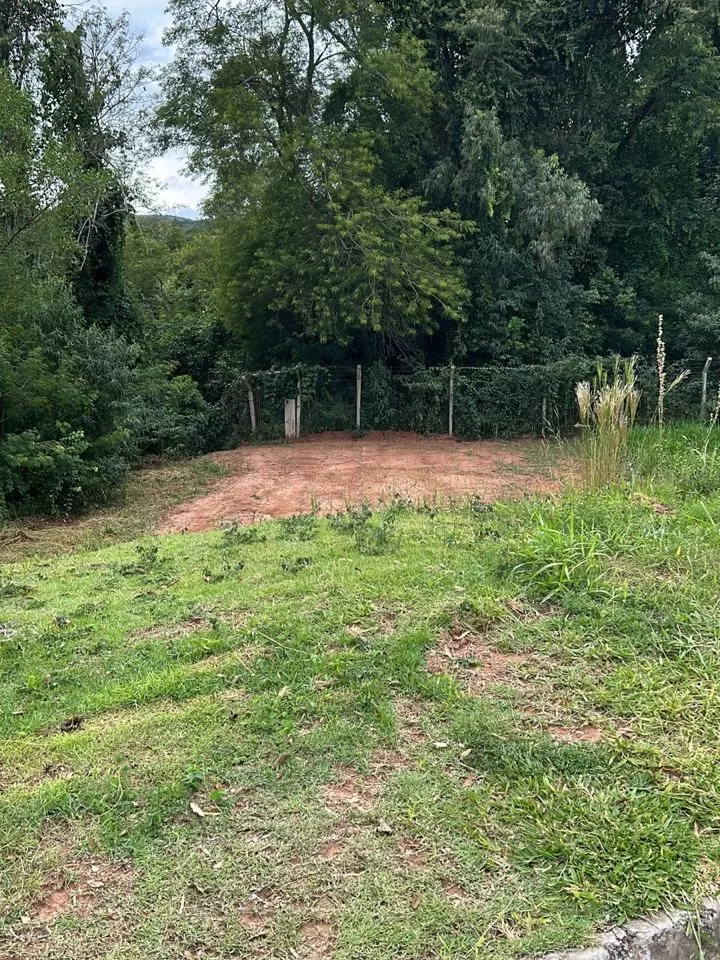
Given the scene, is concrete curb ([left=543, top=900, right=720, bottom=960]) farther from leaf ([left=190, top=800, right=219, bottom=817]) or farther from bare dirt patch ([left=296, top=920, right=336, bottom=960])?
leaf ([left=190, top=800, right=219, bottom=817])

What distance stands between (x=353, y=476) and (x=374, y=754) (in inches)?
239

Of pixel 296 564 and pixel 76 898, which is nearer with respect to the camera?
pixel 76 898

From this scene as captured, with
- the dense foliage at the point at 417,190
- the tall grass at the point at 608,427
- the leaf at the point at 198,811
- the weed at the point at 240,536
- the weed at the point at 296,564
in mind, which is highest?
the dense foliage at the point at 417,190

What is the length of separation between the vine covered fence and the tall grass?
6.65 m

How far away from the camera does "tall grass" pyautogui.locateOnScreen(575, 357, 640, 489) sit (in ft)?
13.5

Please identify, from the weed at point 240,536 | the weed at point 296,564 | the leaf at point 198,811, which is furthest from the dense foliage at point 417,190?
the leaf at point 198,811

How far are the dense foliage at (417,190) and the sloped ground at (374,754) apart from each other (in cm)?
685

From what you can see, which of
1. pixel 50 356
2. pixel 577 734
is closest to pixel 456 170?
pixel 50 356

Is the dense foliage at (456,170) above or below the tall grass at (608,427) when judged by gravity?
above

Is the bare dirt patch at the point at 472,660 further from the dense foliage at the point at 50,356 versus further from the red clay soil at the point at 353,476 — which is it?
the dense foliage at the point at 50,356

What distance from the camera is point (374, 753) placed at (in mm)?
2188

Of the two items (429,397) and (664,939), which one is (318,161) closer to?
(429,397)

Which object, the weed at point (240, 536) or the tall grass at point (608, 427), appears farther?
the weed at point (240, 536)

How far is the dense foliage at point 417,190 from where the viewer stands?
36.1 ft
